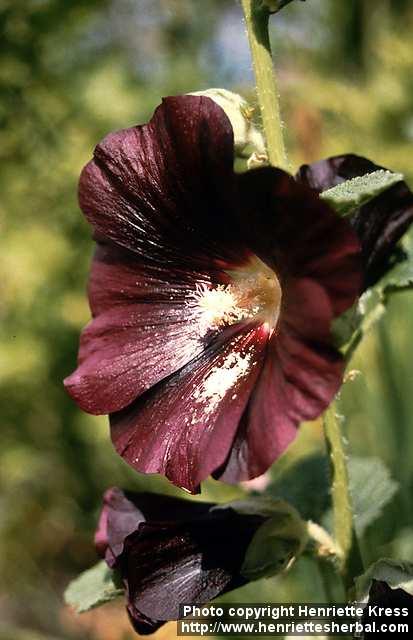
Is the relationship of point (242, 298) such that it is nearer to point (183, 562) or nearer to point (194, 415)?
point (194, 415)

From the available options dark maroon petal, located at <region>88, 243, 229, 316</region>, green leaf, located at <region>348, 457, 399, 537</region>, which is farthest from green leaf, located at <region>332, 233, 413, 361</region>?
green leaf, located at <region>348, 457, 399, 537</region>

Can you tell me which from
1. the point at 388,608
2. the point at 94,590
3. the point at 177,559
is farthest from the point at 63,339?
the point at 388,608

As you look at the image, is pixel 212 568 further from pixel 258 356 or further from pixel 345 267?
pixel 345 267

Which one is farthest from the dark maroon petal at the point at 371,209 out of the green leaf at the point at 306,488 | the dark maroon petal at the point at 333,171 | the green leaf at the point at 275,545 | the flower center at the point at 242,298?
the green leaf at the point at 306,488

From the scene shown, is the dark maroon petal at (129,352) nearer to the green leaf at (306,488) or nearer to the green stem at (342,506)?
the green stem at (342,506)

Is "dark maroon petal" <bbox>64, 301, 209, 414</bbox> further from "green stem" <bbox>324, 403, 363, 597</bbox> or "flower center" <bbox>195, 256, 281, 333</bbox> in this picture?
"green stem" <bbox>324, 403, 363, 597</bbox>

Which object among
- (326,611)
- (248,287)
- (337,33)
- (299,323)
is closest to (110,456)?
(326,611)

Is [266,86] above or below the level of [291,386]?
above

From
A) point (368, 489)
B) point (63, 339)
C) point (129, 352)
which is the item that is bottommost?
point (368, 489)
